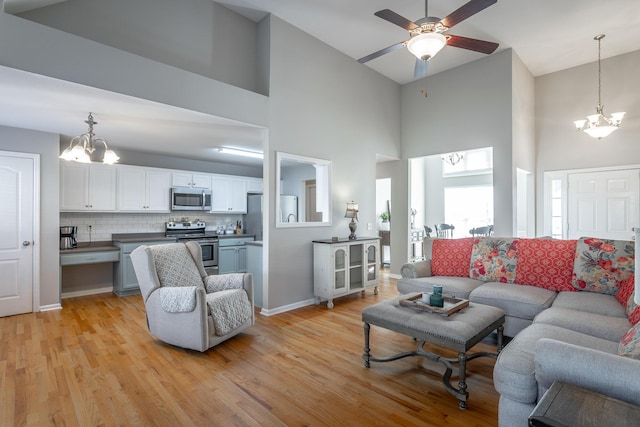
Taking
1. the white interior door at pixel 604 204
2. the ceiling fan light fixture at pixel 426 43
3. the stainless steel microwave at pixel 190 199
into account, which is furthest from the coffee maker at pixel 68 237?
the white interior door at pixel 604 204

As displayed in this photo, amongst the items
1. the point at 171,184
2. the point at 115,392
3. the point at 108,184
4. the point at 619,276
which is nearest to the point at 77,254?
the point at 108,184

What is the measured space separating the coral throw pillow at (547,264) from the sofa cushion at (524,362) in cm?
131

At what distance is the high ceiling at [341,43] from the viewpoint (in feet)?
10.5

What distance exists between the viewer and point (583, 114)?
18.3 feet

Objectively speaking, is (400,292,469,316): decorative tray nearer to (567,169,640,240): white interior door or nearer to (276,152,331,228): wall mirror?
(276,152,331,228): wall mirror

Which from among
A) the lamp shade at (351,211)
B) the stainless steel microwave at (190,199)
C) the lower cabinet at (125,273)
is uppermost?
the stainless steel microwave at (190,199)

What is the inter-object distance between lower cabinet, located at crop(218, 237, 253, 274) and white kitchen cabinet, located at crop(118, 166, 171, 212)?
1.23 meters

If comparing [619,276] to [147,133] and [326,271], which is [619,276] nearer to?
[326,271]

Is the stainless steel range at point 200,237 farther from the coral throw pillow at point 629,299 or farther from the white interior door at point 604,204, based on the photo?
the white interior door at point 604,204

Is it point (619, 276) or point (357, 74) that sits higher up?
point (357, 74)

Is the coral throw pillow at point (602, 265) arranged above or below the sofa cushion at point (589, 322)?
above

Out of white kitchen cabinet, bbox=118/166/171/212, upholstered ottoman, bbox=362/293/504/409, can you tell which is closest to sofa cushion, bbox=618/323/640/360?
upholstered ottoman, bbox=362/293/504/409

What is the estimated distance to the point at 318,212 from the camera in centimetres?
526

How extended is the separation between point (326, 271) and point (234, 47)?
3.24 m
